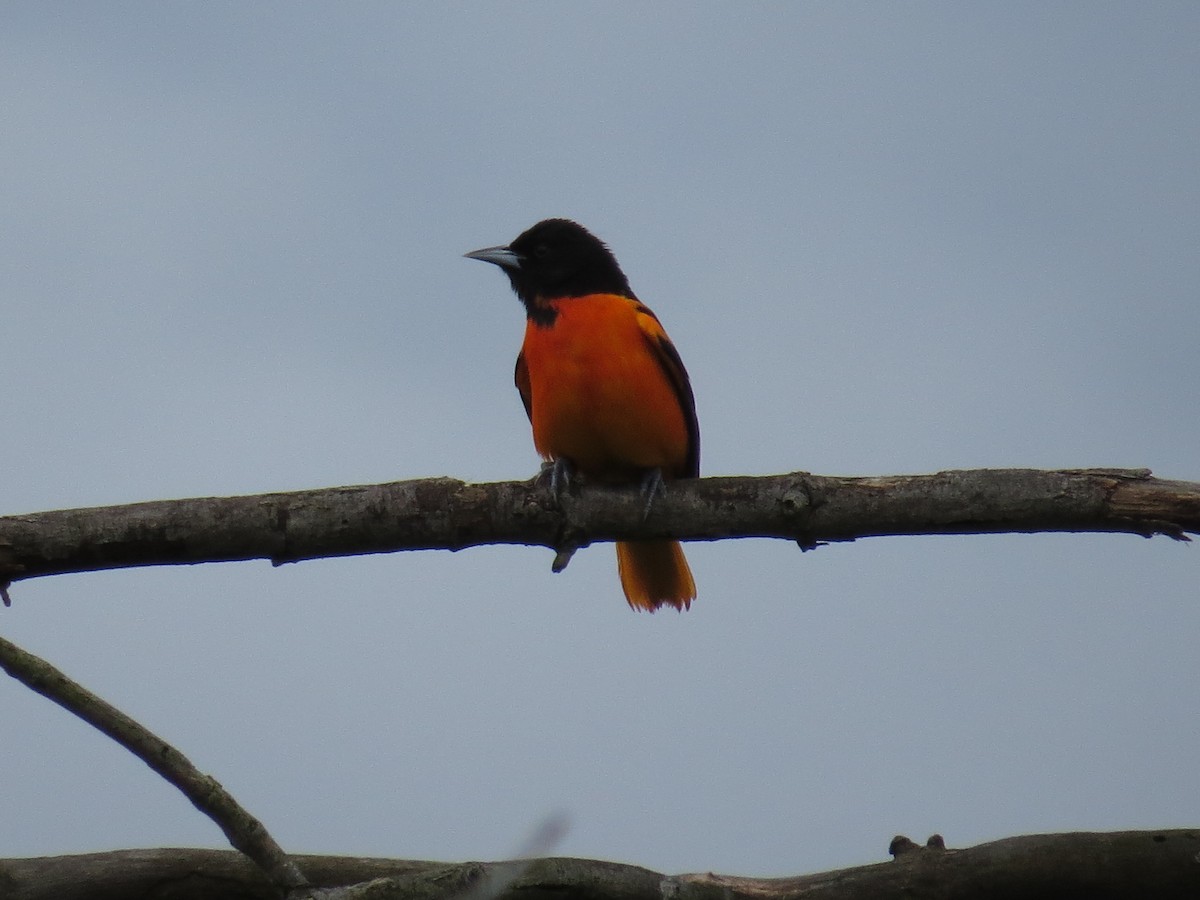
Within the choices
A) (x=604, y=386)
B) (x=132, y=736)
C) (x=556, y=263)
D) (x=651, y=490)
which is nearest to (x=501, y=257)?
(x=556, y=263)

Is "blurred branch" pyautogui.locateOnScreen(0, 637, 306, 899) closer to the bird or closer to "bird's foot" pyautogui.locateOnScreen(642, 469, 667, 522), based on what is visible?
"bird's foot" pyautogui.locateOnScreen(642, 469, 667, 522)

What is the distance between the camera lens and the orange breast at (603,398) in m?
5.87

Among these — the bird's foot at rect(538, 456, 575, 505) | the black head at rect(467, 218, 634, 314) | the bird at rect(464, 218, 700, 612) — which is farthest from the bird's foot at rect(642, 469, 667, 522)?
the black head at rect(467, 218, 634, 314)

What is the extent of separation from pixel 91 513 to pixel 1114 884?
366 cm

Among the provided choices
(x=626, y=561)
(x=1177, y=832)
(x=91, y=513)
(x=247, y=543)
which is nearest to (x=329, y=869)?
(x=247, y=543)

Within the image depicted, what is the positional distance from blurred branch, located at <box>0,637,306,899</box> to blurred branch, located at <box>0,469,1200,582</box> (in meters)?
0.55

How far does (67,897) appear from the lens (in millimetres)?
4574

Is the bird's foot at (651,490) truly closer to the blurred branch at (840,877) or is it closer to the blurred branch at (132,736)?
the blurred branch at (840,877)

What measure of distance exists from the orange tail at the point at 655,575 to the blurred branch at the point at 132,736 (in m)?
2.97

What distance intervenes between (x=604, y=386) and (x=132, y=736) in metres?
2.65

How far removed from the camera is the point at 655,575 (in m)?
6.64

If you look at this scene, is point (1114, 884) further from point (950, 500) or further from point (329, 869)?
point (329, 869)

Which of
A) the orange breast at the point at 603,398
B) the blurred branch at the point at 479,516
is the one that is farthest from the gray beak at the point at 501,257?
the blurred branch at the point at 479,516

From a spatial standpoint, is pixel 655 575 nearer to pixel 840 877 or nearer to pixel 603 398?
pixel 603 398
